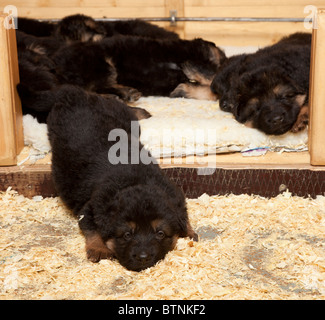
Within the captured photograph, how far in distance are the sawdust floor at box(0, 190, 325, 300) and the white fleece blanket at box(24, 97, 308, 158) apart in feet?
1.35

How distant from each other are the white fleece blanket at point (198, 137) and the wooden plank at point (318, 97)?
0.22m

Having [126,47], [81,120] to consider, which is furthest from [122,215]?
[126,47]

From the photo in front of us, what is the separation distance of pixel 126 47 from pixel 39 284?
306 centimetres

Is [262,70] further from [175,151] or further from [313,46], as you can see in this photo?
[175,151]

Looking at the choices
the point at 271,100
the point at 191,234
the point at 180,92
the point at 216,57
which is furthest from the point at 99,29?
the point at 191,234

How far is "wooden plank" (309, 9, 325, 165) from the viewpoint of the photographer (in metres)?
4.29

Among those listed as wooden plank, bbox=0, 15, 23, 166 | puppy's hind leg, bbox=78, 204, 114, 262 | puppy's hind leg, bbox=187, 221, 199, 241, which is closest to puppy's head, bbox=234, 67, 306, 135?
puppy's hind leg, bbox=187, 221, 199, 241

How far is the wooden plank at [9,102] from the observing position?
4512mm

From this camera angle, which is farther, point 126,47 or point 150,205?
point 126,47

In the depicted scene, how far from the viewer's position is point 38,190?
475 cm

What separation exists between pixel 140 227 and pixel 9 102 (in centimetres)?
186

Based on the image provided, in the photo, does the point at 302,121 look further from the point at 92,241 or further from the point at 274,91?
the point at 92,241

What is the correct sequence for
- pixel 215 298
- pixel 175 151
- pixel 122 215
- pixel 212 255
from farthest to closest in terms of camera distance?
1. pixel 175 151
2. pixel 212 255
3. pixel 122 215
4. pixel 215 298

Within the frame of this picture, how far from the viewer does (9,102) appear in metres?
4.61
